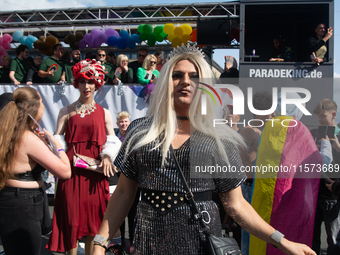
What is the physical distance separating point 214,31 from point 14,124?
552 centimetres

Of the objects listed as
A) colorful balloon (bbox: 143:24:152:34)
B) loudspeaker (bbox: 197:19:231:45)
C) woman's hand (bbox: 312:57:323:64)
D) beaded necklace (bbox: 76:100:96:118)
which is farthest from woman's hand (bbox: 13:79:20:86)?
woman's hand (bbox: 312:57:323:64)

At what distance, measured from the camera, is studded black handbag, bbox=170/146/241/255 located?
1375mm

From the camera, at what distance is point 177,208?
4.87ft

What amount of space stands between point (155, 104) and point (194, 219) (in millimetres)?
644

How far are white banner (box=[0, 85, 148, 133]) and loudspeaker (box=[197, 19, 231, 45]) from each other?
2280mm

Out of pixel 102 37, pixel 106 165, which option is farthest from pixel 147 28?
pixel 106 165

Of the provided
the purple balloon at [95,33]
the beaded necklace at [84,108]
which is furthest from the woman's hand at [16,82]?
the beaded necklace at [84,108]

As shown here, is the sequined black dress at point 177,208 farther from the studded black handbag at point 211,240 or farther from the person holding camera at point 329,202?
the person holding camera at point 329,202

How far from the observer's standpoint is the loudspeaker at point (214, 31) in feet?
22.5

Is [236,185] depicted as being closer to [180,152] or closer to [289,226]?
[180,152]

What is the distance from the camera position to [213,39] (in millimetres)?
7047

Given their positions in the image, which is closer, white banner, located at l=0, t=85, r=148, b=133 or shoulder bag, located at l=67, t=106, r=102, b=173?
shoulder bag, located at l=67, t=106, r=102, b=173

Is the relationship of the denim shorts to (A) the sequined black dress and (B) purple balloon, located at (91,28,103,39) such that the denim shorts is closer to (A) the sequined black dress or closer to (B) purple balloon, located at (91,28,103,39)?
(A) the sequined black dress

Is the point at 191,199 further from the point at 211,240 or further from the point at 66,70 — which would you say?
the point at 66,70
